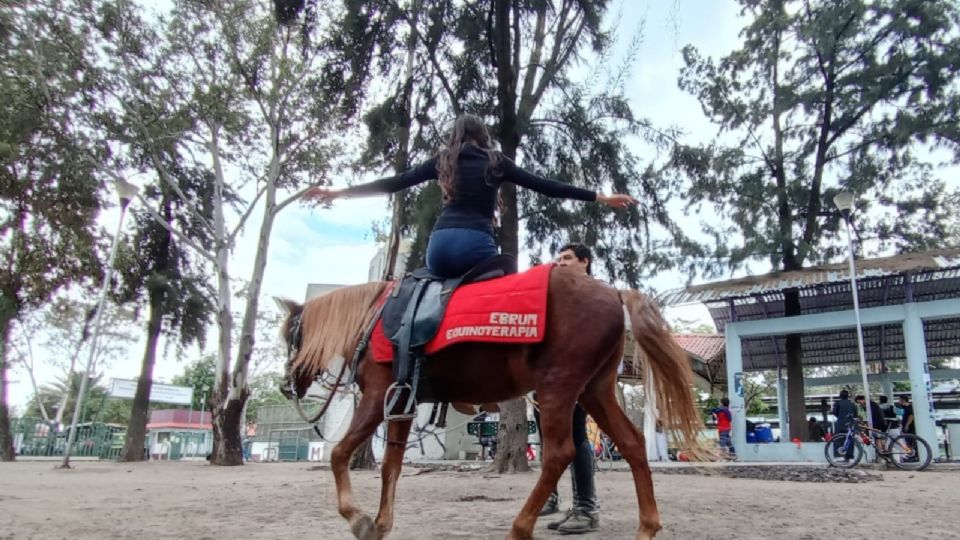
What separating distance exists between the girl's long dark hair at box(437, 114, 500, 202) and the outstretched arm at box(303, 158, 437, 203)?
4.7 inches

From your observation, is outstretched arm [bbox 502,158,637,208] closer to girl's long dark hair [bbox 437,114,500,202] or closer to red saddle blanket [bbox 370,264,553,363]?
girl's long dark hair [bbox 437,114,500,202]

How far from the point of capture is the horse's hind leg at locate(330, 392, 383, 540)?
3.12 m

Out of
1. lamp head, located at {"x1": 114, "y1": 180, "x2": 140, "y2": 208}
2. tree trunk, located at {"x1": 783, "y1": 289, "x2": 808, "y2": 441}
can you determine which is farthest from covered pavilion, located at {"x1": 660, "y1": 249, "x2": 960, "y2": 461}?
A: lamp head, located at {"x1": 114, "y1": 180, "x2": 140, "y2": 208}

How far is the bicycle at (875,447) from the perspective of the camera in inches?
482

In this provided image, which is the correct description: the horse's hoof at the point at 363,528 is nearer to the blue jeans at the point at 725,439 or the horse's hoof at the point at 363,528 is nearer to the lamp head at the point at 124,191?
the lamp head at the point at 124,191

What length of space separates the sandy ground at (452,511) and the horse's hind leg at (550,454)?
1.98 feet

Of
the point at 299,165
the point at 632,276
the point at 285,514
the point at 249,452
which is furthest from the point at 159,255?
the point at 285,514

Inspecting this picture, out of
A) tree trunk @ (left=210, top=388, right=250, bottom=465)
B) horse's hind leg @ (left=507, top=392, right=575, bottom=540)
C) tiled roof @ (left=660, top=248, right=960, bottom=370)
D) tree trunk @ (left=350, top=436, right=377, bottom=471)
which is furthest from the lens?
tree trunk @ (left=210, top=388, right=250, bottom=465)

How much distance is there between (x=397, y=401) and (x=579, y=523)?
151 centimetres

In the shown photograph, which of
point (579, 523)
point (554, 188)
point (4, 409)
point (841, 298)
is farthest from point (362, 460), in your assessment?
point (841, 298)

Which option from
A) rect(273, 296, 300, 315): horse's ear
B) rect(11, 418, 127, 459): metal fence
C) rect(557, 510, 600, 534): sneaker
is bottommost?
rect(11, 418, 127, 459): metal fence

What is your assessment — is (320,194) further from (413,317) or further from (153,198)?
(153,198)

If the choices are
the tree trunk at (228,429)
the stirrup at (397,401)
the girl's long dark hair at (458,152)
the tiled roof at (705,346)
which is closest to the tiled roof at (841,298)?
the tiled roof at (705,346)

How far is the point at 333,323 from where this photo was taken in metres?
3.85
